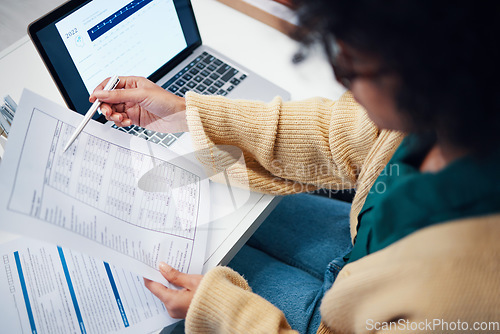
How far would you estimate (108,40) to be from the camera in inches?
28.3

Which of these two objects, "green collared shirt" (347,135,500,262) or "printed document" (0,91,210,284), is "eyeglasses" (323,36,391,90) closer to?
"green collared shirt" (347,135,500,262)

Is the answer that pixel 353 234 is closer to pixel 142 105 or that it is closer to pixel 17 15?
pixel 142 105

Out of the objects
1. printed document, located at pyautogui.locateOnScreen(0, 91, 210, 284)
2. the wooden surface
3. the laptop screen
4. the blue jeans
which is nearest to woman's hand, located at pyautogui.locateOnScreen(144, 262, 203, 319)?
printed document, located at pyautogui.locateOnScreen(0, 91, 210, 284)

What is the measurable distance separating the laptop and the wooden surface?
1.84 feet

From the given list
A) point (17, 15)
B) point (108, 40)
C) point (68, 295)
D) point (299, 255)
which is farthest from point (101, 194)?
point (17, 15)

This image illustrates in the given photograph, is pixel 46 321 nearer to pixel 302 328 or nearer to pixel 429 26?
pixel 302 328

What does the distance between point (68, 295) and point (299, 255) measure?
0.42 m

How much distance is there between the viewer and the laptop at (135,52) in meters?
0.66

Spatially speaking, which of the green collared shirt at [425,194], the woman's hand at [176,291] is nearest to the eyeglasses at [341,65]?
the green collared shirt at [425,194]

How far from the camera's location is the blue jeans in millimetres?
700

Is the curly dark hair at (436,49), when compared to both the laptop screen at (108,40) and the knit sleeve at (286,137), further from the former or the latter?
the laptop screen at (108,40)

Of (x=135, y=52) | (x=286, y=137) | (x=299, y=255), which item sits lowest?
(x=299, y=255)

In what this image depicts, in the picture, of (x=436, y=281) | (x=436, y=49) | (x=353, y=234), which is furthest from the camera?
(x=353, y=234)

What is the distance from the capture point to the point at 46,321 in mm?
576
